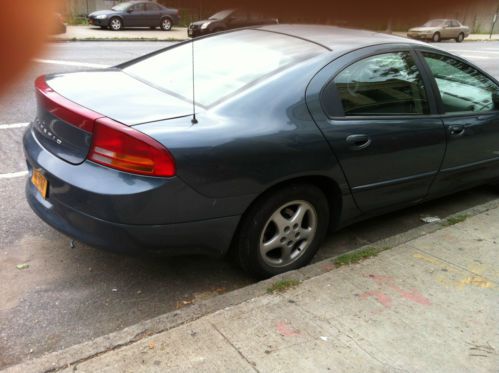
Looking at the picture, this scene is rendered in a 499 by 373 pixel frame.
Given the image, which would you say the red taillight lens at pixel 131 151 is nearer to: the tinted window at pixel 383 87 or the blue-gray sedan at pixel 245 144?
the blue-gray sedan at pixel 245 144


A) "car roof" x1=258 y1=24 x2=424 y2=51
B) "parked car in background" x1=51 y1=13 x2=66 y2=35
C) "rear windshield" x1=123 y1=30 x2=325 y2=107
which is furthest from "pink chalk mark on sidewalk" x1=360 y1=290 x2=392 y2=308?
"parked car in background" x1=51 y1=13 x2=66 y2=35

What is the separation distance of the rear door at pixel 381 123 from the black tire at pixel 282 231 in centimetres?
27

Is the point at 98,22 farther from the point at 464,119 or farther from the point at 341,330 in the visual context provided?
the point at 464,119

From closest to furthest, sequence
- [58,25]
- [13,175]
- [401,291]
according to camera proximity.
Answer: [58,25] → [401,291] → [13,175]

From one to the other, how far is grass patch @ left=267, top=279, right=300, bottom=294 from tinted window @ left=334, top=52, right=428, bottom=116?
1.02m

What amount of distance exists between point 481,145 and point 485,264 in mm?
1093

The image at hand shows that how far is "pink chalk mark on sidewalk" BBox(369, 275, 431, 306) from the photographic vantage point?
2738mm

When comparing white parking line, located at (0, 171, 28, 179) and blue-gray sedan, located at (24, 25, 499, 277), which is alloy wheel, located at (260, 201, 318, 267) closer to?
blue-gray sedan, located at (24, 25, 499, 277)

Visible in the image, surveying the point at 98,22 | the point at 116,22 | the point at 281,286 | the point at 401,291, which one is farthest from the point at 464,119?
the point at 98,22

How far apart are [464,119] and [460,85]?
0.29m

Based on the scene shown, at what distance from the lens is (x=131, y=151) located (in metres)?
2.35

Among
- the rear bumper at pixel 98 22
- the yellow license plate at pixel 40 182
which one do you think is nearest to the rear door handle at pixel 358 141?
the yellow license plate at pixel 40 182

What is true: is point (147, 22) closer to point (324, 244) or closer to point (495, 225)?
point (324, 244)

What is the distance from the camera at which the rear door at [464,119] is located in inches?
141
